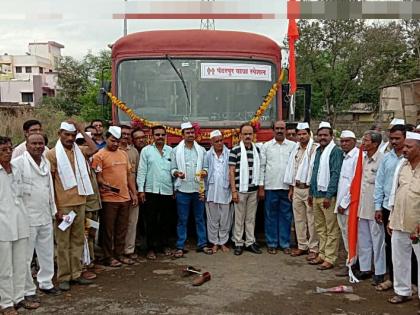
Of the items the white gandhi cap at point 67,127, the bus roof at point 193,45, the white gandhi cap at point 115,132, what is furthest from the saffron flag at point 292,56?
the white gandhi cap at point 67,127

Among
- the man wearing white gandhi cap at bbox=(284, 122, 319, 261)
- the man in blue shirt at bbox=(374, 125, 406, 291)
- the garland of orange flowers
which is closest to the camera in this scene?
the man in blue shirt at bbox=(374, 125, 406, 291)

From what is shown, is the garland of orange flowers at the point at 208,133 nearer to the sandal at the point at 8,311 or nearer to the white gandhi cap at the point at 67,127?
the white gandhi cap at the point at 67,127

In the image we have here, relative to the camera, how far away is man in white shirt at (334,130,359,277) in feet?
19.6

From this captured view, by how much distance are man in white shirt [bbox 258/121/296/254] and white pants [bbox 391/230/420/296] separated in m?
2.09

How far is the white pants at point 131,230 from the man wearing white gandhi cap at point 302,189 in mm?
1998

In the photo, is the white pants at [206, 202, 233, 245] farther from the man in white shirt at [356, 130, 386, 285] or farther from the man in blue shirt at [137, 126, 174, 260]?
the man in white shirt at [356, 130, 386, 285]

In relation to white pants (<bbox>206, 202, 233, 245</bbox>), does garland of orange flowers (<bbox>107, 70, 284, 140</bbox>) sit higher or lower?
higher

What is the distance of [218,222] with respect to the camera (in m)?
7.21

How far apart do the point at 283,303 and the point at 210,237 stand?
2199mm

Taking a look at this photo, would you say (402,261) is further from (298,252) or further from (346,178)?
(298,252)

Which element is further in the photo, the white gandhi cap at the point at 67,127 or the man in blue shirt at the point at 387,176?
the white gandhi cap at the point at 67,127

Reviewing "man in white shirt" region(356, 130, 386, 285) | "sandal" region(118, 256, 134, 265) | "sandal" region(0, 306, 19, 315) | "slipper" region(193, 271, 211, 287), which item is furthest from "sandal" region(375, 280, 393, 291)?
"sandal" region(0, 306, 19, 315)

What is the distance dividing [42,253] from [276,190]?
318 centimetres

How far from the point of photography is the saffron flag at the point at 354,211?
5.84 meters
